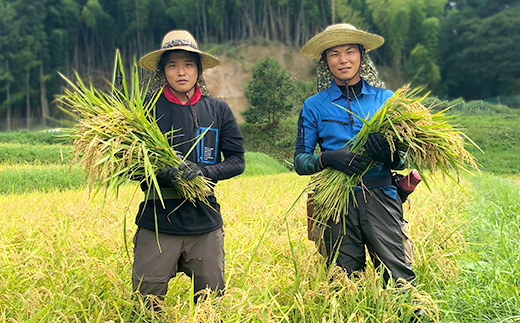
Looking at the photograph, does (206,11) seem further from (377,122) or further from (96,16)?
(377,122)

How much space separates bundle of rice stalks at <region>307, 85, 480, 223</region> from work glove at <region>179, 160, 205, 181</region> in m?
0.65

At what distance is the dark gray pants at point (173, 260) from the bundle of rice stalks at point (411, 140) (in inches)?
23.7

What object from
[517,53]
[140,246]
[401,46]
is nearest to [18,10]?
[401,46]

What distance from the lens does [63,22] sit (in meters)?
31.8

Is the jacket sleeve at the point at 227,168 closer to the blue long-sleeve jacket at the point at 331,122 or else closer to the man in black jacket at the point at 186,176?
the man in black jacket at the point at 186,176

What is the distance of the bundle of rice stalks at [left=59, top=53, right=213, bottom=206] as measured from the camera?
1.74 metres

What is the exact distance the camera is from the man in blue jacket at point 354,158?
205cm

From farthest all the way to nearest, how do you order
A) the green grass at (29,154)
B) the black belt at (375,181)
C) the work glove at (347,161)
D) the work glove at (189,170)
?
the green grass at (29,154) → the black belt at (375,181) → the work glove at (347,161) → the work glove at (189,170)

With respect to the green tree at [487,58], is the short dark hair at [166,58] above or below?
below

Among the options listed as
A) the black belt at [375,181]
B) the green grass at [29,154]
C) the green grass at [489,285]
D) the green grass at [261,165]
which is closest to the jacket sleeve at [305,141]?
the black belt at [375,181]

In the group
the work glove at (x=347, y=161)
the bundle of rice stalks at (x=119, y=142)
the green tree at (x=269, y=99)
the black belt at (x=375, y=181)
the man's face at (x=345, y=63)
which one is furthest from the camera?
the green tree at (x=269, y=99)

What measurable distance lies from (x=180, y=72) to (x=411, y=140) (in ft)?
3.87

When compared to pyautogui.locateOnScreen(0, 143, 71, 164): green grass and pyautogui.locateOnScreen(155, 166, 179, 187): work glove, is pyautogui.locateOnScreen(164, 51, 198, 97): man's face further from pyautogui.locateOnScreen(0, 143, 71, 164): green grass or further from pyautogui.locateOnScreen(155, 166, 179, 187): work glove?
pyautogui.locateOnScreen(0, 143, 71, 164): green grass

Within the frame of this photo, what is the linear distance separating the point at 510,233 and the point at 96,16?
34.3 metres
